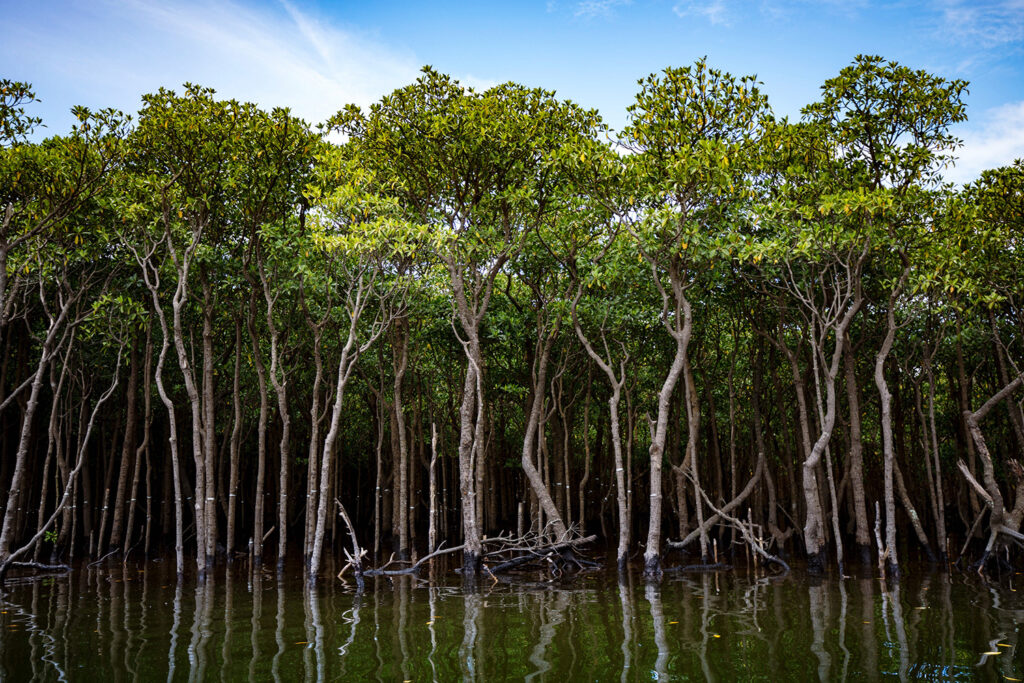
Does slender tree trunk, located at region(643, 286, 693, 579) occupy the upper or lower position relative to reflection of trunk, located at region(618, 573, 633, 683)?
upper

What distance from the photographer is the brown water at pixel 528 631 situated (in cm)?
770

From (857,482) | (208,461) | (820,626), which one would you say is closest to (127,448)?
(208,461)

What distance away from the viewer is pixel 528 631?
1002 cm

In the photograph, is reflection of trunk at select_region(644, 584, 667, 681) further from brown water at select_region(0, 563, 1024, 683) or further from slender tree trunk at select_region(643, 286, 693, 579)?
slender tree trunk at select_region(643, 286, 693, 579)

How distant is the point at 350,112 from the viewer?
18828 mm

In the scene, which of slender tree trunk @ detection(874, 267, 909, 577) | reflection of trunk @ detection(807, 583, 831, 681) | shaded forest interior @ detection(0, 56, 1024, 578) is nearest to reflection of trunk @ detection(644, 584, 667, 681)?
reflection of trunk @ detection(807, 583, 831, 681)

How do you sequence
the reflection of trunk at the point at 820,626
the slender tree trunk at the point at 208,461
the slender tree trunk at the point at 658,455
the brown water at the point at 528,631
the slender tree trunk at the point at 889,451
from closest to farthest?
the reflection of trunk at the point at 820,626
the brown water at the point at 528,631
the slender tree trunk at the point at 889,451
the slender tree trunk at the point at 658,455
the slender tree trunk at the point at 208,461

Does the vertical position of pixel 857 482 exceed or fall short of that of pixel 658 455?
it falls short

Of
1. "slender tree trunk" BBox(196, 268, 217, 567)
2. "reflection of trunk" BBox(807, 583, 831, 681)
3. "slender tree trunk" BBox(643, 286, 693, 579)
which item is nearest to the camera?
"reflection of trunk" BBox(807, 583, 831, 681)

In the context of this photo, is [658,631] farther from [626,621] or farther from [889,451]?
[889,451]

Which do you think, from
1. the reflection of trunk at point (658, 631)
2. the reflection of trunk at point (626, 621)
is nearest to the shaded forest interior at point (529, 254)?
the reflection of trunk at point (626, 621)

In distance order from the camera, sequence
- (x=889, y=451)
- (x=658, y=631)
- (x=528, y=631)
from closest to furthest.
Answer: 1. (x=658, y=631)
2. (x=528, y=631)
3. (x=889, y=451)

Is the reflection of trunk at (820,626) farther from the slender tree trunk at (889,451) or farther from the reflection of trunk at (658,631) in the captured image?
the slender tree trunk at (889,451)

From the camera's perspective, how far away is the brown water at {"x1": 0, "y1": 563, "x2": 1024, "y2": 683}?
25.2ft
